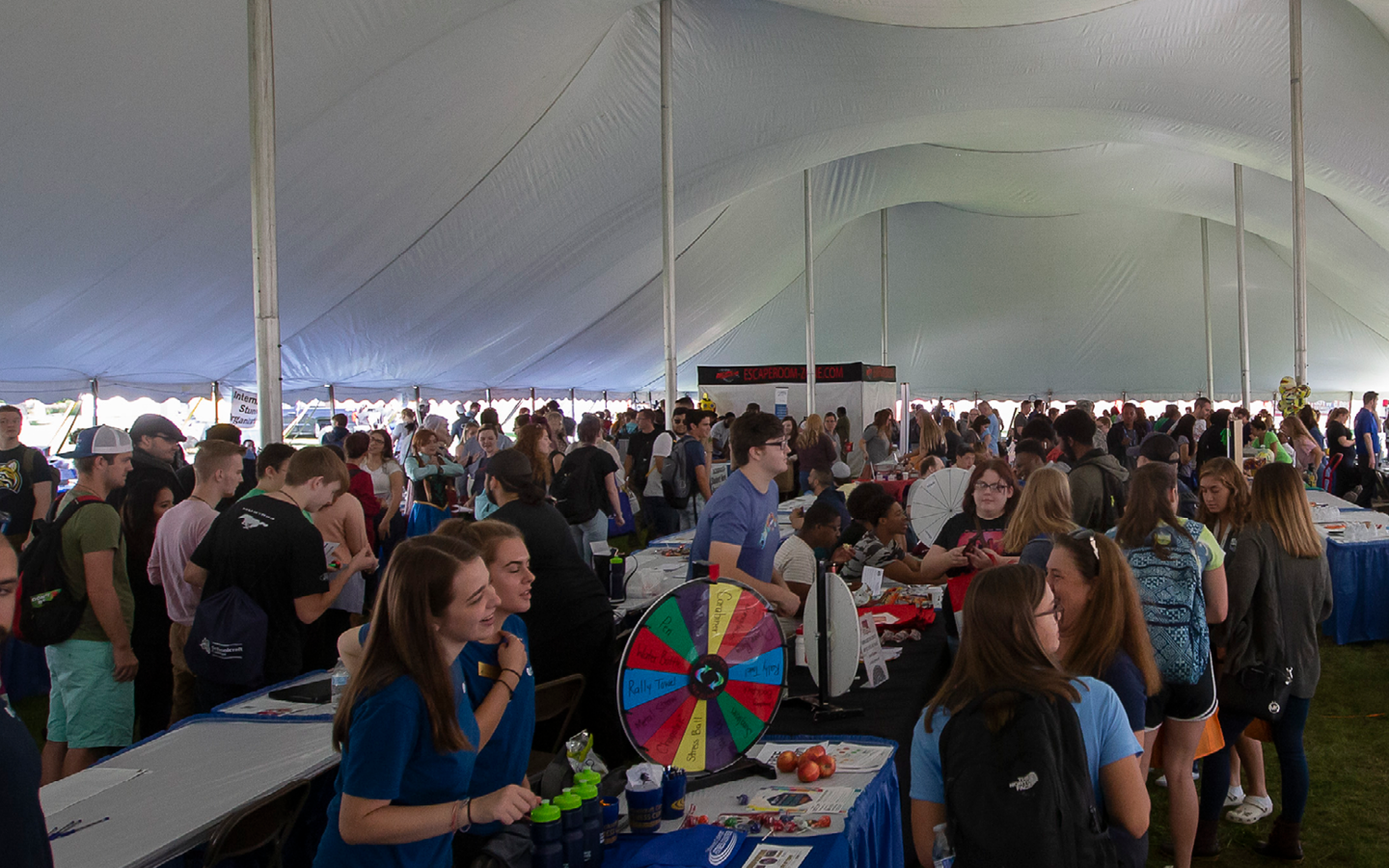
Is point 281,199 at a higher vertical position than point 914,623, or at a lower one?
higher

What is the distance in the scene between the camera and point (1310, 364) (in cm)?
2044

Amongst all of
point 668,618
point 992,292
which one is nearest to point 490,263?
point 668,618

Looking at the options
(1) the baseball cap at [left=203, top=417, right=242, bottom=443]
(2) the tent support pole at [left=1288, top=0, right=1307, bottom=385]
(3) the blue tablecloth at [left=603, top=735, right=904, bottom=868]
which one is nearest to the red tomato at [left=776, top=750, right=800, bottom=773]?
(3) the blue tablecloth at [left=603, top=735, right=904, bottom=868]

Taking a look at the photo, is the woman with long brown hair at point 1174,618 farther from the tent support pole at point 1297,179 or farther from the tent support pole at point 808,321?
the tent support pole at point 808,321

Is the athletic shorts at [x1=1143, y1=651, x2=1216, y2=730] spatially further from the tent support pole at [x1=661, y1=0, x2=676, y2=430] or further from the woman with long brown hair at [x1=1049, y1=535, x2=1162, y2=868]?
the tent support pole at [x1=661, y1=0, x2=676, y2=430]

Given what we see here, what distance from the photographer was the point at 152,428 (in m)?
4.09

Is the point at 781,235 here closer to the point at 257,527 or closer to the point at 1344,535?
the point at 1344,535

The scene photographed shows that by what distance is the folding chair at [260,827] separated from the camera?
203cm

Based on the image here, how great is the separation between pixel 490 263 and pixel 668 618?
907 centimetres

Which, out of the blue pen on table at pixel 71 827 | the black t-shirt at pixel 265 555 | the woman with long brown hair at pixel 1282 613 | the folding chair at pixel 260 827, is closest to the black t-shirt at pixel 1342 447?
the woman with long brown hair at pixel 1282 613

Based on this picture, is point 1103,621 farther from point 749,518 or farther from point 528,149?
point 528,149

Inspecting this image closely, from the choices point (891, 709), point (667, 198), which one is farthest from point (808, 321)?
point (891, 709)

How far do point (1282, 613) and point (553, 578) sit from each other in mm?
2365

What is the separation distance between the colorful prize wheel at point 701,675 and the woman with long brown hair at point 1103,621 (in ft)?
2.25
